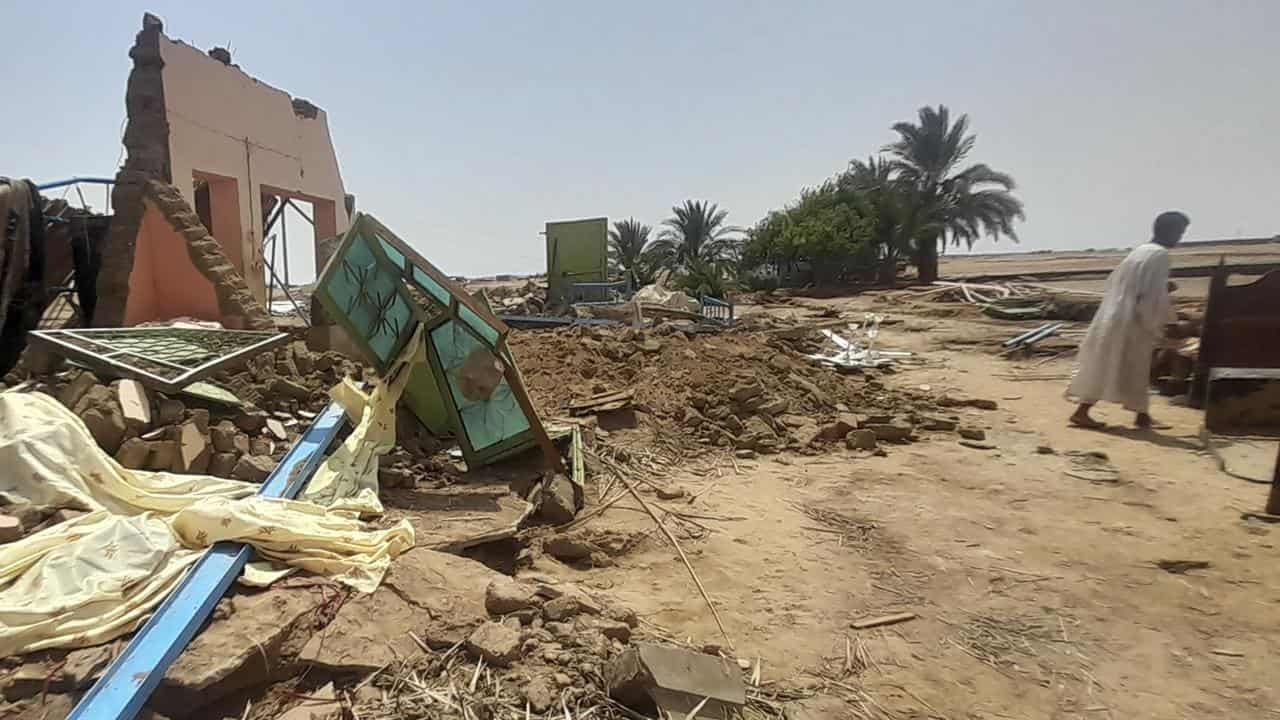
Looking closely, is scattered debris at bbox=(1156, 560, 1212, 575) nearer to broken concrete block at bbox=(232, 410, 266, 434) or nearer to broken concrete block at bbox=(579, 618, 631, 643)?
broken concrete block at bbox=(579, 618, 631, 643)

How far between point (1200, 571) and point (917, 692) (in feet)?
6.20

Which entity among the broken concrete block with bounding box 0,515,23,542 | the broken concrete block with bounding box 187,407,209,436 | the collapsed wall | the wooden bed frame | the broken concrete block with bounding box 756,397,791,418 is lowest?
the broken concrete block with bounding box 756,397,791,418

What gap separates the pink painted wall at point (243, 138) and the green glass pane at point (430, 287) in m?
6.23

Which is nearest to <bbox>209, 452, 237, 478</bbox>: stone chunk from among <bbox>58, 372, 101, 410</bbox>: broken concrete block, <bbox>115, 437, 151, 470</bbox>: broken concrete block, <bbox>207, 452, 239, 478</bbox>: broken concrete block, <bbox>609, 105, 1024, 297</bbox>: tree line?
<bbox>207, 452, 239, 478</bbox>: broken concrete block

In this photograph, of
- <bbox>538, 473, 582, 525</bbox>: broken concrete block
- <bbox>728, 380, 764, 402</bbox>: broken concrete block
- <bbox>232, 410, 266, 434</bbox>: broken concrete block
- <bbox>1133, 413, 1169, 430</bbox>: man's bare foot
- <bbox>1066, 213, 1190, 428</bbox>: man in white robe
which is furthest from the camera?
<bbox>728, 380, 764, 402</bbox>: broken concrete block

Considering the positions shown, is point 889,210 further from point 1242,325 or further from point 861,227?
point 1242,325

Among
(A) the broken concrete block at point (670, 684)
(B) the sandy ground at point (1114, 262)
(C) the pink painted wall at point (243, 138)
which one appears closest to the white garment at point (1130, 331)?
(A) the broken concrete block at point (670, 684)

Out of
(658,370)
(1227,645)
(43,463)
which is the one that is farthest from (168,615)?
(658,370)

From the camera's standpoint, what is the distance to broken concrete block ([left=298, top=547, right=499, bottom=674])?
215 cm

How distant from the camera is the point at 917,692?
7.52ft

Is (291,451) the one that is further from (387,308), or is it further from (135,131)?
(135,131)

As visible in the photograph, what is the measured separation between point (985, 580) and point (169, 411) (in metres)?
4.64

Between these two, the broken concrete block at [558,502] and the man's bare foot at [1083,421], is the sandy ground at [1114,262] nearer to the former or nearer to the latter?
the man's bare foot at [1083,421]

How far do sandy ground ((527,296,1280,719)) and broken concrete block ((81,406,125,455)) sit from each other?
2.65 metres
